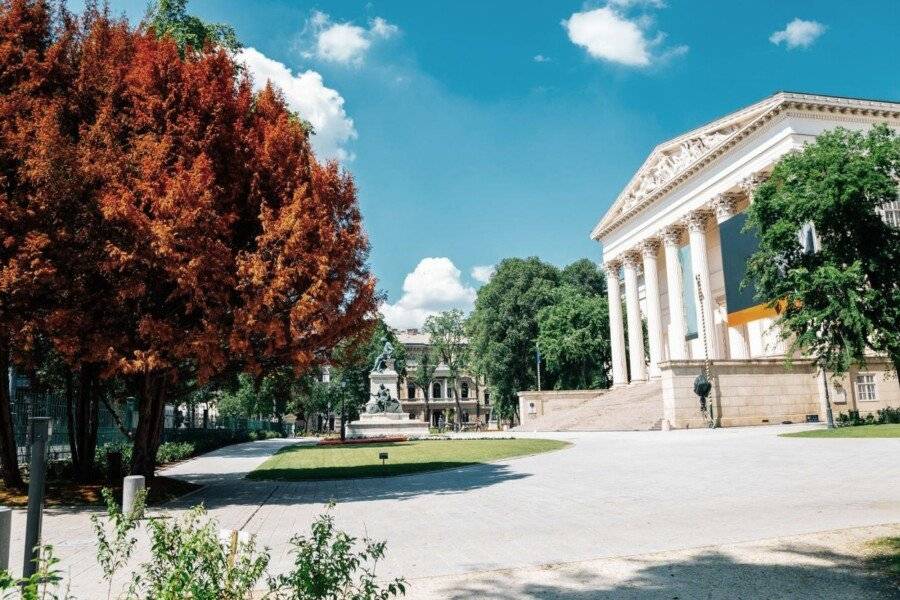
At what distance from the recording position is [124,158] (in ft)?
41.5

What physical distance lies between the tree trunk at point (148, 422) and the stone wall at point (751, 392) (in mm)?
27037

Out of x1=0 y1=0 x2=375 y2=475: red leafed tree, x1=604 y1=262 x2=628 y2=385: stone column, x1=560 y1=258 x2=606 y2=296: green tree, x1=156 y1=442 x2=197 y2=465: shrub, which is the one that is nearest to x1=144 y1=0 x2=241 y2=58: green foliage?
x1=0 y1=0 x2=375 y2=475: red leafed tree

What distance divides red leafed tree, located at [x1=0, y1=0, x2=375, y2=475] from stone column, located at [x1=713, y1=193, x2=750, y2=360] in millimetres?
36674

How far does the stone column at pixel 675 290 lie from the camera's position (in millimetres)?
49594

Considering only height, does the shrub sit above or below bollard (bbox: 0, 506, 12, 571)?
below

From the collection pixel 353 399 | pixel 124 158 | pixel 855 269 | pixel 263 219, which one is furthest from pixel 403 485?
pixel 353 399

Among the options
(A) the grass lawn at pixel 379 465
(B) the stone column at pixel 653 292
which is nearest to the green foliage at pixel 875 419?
(A) the grass lawn at pixel 379 465

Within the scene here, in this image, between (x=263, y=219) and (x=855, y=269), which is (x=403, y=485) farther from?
(x=855, y=269)

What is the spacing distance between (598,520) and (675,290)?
145 feet

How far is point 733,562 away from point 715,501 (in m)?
4.51

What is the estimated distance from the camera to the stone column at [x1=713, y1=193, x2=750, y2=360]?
44.6 metres

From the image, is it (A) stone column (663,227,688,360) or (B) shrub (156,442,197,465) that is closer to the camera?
(B) shrub (156,442,197,465)

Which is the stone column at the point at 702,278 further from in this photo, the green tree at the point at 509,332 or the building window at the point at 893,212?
the green tree at the point at 509,332

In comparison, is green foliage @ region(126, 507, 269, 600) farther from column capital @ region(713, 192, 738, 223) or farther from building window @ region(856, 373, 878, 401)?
column capital @ region(713, 192, 738, 223)
